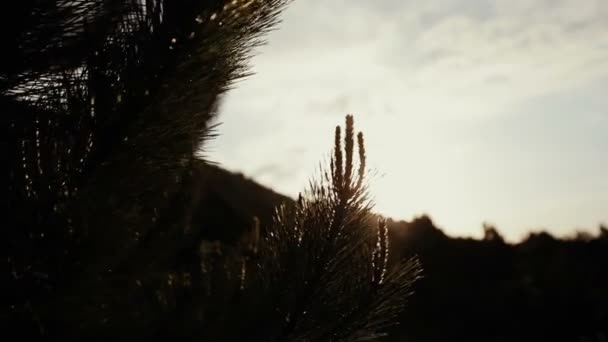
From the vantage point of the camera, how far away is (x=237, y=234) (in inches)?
512

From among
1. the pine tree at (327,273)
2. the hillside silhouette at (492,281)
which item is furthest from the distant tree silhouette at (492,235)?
the pine tree at (327,273)

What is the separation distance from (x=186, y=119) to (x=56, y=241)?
0.57 m

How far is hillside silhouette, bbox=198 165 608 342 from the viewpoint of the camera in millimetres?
11938

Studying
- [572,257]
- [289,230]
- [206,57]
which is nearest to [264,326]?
[289,230]

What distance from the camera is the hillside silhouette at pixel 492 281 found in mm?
11938

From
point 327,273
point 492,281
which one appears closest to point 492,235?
point 492,281

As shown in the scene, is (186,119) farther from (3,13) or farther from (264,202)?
(264,202)

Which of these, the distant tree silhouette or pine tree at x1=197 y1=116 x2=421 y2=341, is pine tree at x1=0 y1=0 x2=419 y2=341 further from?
the distant tree silhouette

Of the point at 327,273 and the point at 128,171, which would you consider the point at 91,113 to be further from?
the point at 327,273

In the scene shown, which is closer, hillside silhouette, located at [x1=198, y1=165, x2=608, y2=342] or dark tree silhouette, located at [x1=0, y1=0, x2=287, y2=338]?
dark tree silhouette, located at [x1=0, y1=0, x2=287, y2=338]

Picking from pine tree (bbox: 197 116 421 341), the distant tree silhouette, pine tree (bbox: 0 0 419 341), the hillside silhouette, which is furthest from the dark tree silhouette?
the distant tree silhouette

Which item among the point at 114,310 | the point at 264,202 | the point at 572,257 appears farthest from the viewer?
the point at 264,202

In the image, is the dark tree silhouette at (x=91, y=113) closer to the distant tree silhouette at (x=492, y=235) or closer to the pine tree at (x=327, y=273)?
the pine tree at (x=327, y=273)

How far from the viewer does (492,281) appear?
46.6 ft
